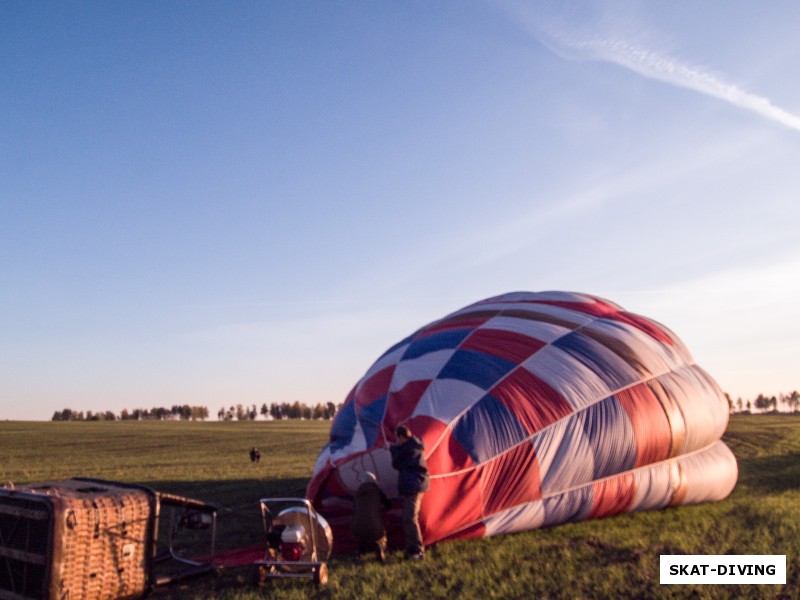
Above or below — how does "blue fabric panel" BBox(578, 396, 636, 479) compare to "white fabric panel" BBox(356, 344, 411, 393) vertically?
below

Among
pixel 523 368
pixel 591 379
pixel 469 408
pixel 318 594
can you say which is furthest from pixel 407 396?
pixel 318 594

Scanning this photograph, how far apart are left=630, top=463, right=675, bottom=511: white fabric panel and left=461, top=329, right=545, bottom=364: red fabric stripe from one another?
177cm

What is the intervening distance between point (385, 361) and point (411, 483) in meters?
2.77

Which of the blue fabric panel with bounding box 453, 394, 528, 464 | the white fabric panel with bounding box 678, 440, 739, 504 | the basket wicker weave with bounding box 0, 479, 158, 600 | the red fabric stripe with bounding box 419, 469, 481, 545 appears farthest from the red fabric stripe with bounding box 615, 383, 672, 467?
the basket wicker weave with bounding box 0, 479, 158, 600

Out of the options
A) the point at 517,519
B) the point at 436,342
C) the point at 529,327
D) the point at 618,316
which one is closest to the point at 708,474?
the point at 618,316

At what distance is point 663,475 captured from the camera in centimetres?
782

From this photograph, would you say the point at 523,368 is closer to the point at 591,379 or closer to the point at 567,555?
the point at 591,379

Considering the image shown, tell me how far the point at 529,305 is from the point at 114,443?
75.8 ft

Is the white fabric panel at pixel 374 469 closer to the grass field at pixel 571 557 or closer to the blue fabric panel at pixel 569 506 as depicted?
the grass field at pixel 571 557

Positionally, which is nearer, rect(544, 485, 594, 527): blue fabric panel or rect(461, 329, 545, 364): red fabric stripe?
rect(544, 485, 594, 527): blue fabric panel

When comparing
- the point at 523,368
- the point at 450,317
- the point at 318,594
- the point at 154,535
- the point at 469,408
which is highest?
the point at 450,317

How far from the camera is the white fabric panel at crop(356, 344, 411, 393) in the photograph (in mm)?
8445

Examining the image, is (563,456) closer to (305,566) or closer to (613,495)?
(613,495)

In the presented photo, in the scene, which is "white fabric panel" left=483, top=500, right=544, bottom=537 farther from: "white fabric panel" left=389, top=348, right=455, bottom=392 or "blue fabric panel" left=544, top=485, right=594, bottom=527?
"white fabric panel" left=389, top=348, right=455, bottom=392
